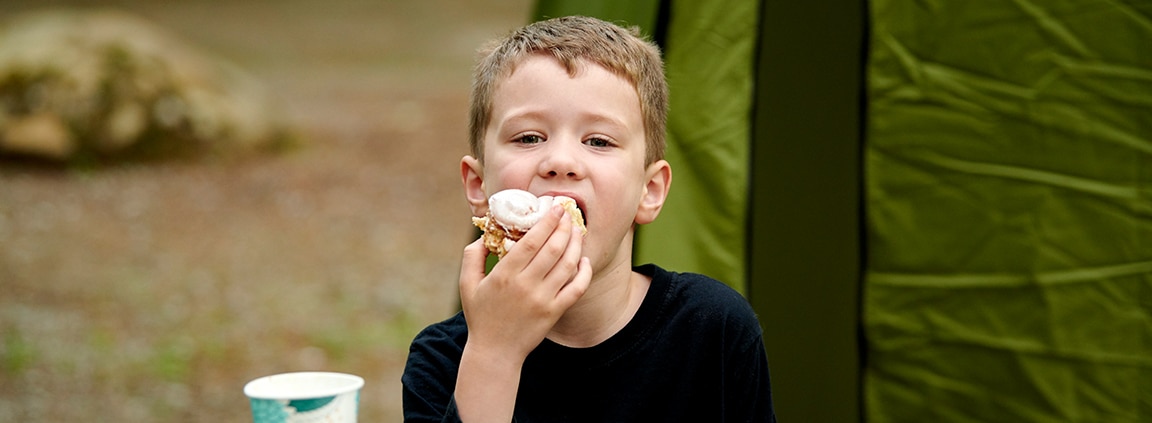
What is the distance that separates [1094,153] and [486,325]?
0.92 metres

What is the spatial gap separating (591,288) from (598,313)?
0.03m

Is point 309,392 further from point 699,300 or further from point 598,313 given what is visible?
point 699,300

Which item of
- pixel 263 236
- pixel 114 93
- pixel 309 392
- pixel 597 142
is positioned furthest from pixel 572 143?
pixel 114 93

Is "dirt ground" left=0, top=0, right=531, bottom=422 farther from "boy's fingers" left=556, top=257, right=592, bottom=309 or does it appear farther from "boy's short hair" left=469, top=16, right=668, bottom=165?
"boy's fingers" left=556, top=257, right=592, bottom=309

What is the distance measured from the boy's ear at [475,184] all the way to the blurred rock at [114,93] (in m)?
5.66

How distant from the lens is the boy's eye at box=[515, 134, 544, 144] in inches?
42.2

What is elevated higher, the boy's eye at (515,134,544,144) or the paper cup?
the boy's eye at (515,134,544,144)

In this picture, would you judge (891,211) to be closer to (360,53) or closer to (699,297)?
(699,297)

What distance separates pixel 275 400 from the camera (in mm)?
1019

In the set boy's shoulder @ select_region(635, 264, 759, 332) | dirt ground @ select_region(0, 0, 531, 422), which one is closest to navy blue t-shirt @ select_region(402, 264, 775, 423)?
boy's shoulder @ select_region(635, 264, 759, 332)

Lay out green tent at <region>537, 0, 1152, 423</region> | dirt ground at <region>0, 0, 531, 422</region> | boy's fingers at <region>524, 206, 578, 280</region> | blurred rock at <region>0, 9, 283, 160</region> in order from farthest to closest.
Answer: blurred rock at <region>0, 9, 283, 160</region>
dirt ground at <region>0, 0, 531, 422</region>
green tent at <region>537, 0, 1152, 423</region>
boy's fingers at <region>524, 206, 578, 280</region>

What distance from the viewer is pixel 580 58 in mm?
1084

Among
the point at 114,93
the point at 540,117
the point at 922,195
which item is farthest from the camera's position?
the point at 114,93

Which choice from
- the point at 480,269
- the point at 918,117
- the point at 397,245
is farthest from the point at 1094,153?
the point at 397,245
